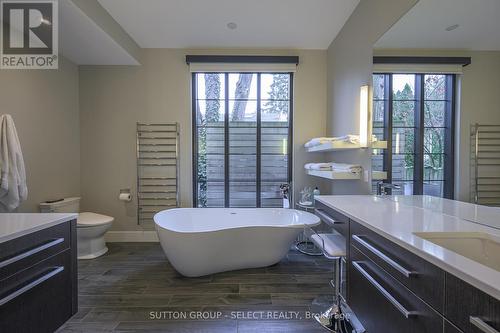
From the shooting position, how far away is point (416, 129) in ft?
5.52

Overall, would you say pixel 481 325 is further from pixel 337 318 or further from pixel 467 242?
pixel 337 318

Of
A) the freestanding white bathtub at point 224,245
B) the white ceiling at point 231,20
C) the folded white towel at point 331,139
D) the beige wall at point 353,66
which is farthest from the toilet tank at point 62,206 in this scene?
the beige wall at point 353,66

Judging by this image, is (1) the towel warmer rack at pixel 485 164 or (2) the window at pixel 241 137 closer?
(1) the towel warmer rack at pixel 485 164

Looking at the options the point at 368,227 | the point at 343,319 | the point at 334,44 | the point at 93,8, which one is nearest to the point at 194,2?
the point at 93,8

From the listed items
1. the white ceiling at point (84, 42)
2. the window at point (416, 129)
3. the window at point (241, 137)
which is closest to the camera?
the window at point (416, 129)

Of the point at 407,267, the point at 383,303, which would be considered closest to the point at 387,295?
the point at 383,303

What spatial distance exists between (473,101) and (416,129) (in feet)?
1.23

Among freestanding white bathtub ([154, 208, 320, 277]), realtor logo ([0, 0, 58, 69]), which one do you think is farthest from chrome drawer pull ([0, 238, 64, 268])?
realtor logo ([0, 0, 58, 69])

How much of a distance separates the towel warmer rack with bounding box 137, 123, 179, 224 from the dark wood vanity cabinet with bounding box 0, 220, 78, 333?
6.51ft

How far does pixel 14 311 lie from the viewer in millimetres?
1132

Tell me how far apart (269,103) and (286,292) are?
2.56 metres

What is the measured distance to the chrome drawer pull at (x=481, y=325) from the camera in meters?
0.65

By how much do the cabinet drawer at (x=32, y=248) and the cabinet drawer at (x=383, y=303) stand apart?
1755 mm

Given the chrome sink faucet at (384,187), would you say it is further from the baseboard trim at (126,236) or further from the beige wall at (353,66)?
the baseboard trim at (126,236)
